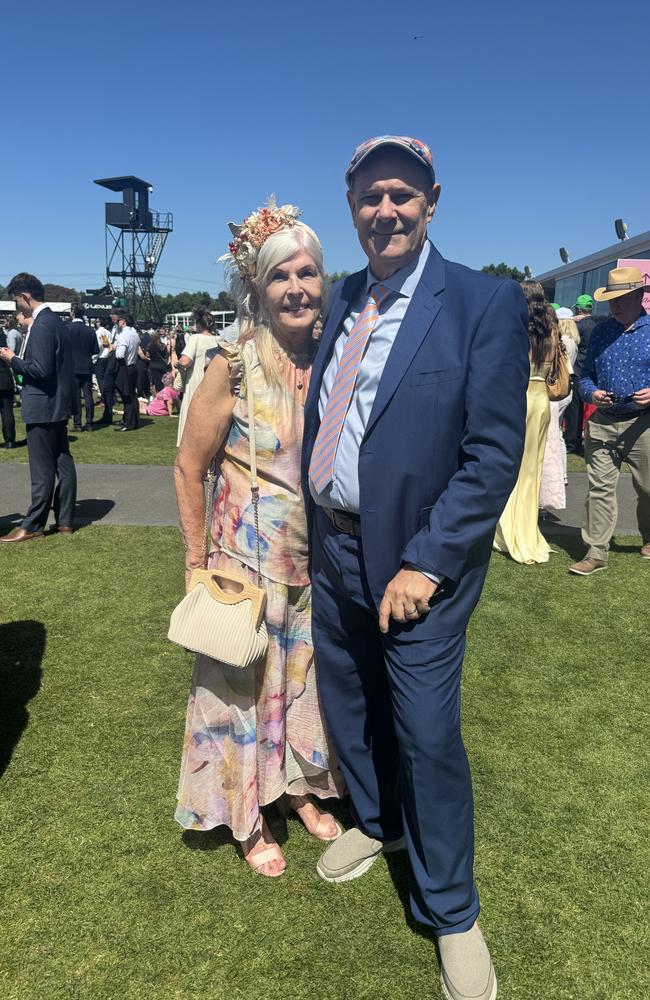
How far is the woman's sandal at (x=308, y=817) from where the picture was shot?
8.29ft

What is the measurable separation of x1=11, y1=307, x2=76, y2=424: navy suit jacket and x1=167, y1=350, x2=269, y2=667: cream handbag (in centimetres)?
419

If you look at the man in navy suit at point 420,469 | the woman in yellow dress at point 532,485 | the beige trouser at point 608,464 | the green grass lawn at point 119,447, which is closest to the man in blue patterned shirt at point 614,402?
the beige trouser at point 608,464

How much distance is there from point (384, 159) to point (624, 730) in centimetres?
Result: 269

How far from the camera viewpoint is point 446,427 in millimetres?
1666

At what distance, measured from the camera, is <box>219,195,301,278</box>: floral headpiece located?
6.72 feet

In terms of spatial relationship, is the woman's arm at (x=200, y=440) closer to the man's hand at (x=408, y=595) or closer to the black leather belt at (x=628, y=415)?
the man's hand at (x=408, y=595)

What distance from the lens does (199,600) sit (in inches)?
83.4

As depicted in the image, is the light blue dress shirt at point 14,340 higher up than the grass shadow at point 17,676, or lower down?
higher up

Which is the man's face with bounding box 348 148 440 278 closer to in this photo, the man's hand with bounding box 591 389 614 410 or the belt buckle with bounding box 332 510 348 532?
the belt buckle with bounding box 332 510 348 532

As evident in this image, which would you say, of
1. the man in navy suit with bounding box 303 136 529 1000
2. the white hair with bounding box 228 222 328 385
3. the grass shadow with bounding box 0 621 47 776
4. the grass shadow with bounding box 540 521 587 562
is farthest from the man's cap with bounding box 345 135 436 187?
the grass shadow with bounding box 540 521 587 562

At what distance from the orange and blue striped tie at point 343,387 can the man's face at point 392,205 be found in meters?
0.10

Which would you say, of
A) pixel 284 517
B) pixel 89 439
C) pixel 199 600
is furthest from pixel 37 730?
pixel 89 439

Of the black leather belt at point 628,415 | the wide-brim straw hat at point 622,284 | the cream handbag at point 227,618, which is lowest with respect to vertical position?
the cream handbag at point 227,618

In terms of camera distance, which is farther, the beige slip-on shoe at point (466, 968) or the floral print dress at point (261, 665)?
the floral print dress at point (261, 665)
